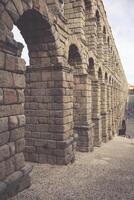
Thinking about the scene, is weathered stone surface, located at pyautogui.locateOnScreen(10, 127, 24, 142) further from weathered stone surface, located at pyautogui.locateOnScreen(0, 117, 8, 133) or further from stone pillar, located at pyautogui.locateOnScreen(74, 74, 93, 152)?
stone pillar, located at pyautogui.locateOnScreen(74, 74, 93, 152)

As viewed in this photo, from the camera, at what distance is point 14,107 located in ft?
15.3

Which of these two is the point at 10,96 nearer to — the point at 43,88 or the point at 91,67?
the point at 43,88

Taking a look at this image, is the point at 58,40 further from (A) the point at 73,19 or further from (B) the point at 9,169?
(B) the point at 9,169

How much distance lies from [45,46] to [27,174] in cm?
343

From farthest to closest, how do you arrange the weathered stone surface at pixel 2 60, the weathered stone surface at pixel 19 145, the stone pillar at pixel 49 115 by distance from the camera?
the stone pillar at pixel 49 115, the weathered stone surface at pixel 19 145, the weathered stone surface at pixel 2 60

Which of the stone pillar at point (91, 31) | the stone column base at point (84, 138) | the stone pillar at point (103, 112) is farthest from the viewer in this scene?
the stone pillar at point (103, 112)

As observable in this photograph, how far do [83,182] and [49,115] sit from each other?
2.10 metres

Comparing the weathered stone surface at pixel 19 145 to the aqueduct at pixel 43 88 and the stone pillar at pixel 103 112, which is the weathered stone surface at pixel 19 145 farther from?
the stone pillar at pixel 103 112

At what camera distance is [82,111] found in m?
9.63

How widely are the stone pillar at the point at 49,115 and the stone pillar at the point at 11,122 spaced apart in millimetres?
2169

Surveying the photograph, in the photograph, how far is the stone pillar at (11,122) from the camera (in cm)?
431

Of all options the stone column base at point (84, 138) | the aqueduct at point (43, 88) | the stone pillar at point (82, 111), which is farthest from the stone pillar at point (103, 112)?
the stone column base at point (84, 138)

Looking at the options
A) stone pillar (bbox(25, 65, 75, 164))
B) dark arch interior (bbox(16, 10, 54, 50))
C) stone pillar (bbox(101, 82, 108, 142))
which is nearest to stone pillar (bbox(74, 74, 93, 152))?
stone pillar (bbox(25, 65, 75, 164))

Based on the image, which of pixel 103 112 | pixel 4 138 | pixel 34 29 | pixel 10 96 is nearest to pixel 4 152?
pixel 4 138
